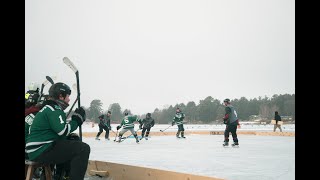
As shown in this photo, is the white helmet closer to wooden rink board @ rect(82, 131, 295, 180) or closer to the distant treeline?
wooden rink board @ rect(82, 131, 295, 180)

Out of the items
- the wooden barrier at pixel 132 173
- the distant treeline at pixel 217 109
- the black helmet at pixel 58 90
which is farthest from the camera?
the distant treeline at pixel 217 109

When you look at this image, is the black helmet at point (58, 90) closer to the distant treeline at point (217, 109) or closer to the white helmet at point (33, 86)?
the white helmet at point (33, 86)

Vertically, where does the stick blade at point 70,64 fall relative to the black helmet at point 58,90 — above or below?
above

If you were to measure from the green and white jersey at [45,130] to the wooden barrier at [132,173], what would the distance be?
1.32m

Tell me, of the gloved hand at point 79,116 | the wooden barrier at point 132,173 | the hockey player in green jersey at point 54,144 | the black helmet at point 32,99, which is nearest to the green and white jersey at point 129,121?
the wooden barrier at point 132,173

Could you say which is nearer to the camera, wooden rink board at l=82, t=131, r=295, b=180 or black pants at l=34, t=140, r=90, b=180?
black pants at l=34, t=140, r=90, b=180

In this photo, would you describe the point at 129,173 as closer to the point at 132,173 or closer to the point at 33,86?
the point at 132,173

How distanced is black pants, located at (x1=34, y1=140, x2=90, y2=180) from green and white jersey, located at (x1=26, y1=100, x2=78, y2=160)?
5 centimetres

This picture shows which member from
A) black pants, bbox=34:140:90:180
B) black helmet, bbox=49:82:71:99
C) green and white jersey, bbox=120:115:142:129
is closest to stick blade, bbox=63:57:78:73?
black helmet, bbox=49:82:71:99

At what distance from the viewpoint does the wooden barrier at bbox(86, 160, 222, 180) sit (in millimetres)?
3700

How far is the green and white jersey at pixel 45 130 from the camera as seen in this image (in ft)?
9.90

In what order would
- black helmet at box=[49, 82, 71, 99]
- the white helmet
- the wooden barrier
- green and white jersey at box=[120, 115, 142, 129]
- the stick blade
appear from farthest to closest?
green and white jersey at box=[120, 115, 142, 129], the white helmet, the stick blade, the wooden barrier, black helmet at box=[49, 82, 71, 99]
